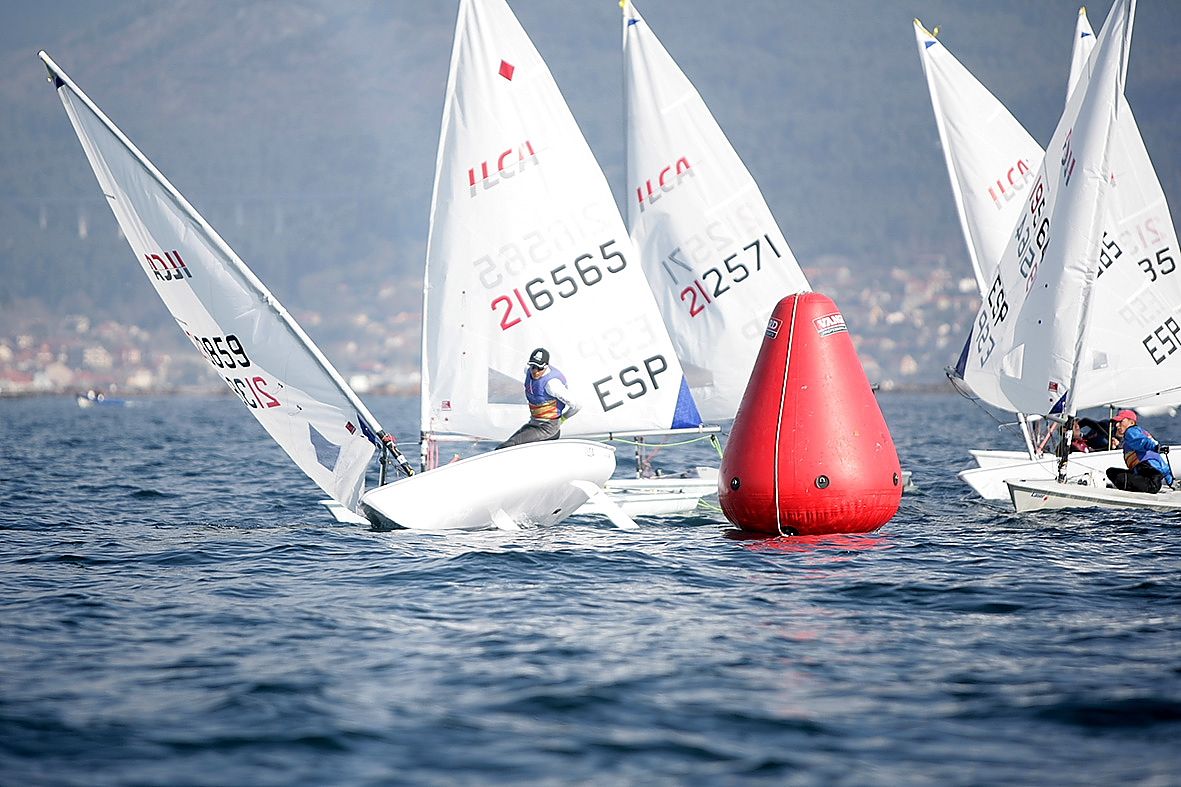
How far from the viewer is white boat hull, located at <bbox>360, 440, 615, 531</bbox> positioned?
524 inches

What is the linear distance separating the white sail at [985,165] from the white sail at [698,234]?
5.13 metres

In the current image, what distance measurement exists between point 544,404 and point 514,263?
1.98 metres

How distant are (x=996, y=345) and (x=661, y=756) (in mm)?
13897

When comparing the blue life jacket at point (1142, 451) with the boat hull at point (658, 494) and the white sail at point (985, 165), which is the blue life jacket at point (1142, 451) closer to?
the boat hull at point (658, 494)

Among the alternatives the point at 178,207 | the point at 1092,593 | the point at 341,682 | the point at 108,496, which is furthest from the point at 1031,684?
the point at 108,496

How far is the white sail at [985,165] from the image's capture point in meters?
24.1

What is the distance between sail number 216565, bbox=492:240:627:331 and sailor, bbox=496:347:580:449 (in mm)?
1152

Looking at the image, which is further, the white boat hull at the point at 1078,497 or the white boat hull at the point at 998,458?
the white boat hull at the point at 998,458

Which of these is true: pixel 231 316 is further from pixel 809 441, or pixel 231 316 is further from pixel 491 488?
pixel 809 441

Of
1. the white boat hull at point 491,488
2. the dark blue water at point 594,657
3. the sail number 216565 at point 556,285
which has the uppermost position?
the sail number 216565 at point 556,285

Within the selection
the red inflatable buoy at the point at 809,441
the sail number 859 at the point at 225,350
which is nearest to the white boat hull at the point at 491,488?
the red inflatable buoy at the point at 809,441

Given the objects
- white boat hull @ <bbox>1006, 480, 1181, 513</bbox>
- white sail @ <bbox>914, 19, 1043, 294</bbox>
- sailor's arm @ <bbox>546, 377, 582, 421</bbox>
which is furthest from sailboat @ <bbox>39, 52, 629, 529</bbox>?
white sail @ <bbox>914, 19, 1043, 294</bbox>

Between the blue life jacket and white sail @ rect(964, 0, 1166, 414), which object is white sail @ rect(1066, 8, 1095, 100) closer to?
white sail @ rect(964, 0, 1166, 414)

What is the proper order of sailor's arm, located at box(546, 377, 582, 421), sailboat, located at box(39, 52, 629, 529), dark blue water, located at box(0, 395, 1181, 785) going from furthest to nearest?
sailor's arm, located at box(546, 377, 582, 421)
sailboat, located at box(39, 52, 629, 529)
dark blue water, located at box(0, 395, 1181, 785)
